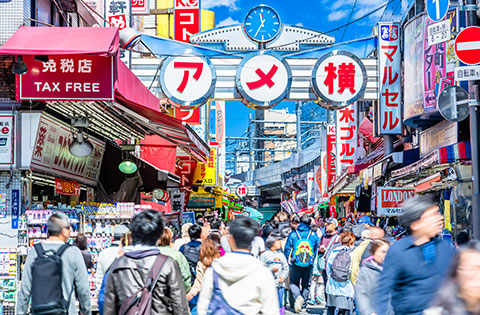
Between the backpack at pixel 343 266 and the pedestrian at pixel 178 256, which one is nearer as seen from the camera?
the pedestrian at pixel 178 256

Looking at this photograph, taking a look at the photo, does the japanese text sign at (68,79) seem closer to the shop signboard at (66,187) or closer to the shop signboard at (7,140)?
the shop signboard at (7,140)

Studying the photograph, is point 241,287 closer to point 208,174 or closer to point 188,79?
point 188,79

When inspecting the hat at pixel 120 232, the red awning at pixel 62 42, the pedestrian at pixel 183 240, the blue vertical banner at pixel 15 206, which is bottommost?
the pedestrian at pixel 183 240

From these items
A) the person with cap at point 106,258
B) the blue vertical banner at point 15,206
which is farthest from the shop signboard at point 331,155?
the person with cap at point 106,258

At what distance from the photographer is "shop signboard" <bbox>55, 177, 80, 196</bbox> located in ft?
42.7

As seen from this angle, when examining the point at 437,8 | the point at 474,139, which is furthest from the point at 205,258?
the point at 437,8

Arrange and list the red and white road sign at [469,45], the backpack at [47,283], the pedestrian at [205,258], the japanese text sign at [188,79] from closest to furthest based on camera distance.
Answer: the backpack at [47,283] → the pedestrian at [205,258] → the red and white road sign at [469,45] → the japanese text sign at [188,79]

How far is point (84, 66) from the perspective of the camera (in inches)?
384

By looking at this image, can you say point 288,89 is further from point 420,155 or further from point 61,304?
point 61,304

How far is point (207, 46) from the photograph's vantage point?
19.6 m

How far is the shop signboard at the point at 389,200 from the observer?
14.4 m

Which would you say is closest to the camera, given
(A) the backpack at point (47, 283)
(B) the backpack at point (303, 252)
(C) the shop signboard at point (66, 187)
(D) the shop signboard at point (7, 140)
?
(A) the backpack at point (47, 283)

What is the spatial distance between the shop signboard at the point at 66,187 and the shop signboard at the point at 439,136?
888 centimetres

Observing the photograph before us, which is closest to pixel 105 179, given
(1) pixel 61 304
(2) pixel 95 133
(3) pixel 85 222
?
(2) pixel 95 133
